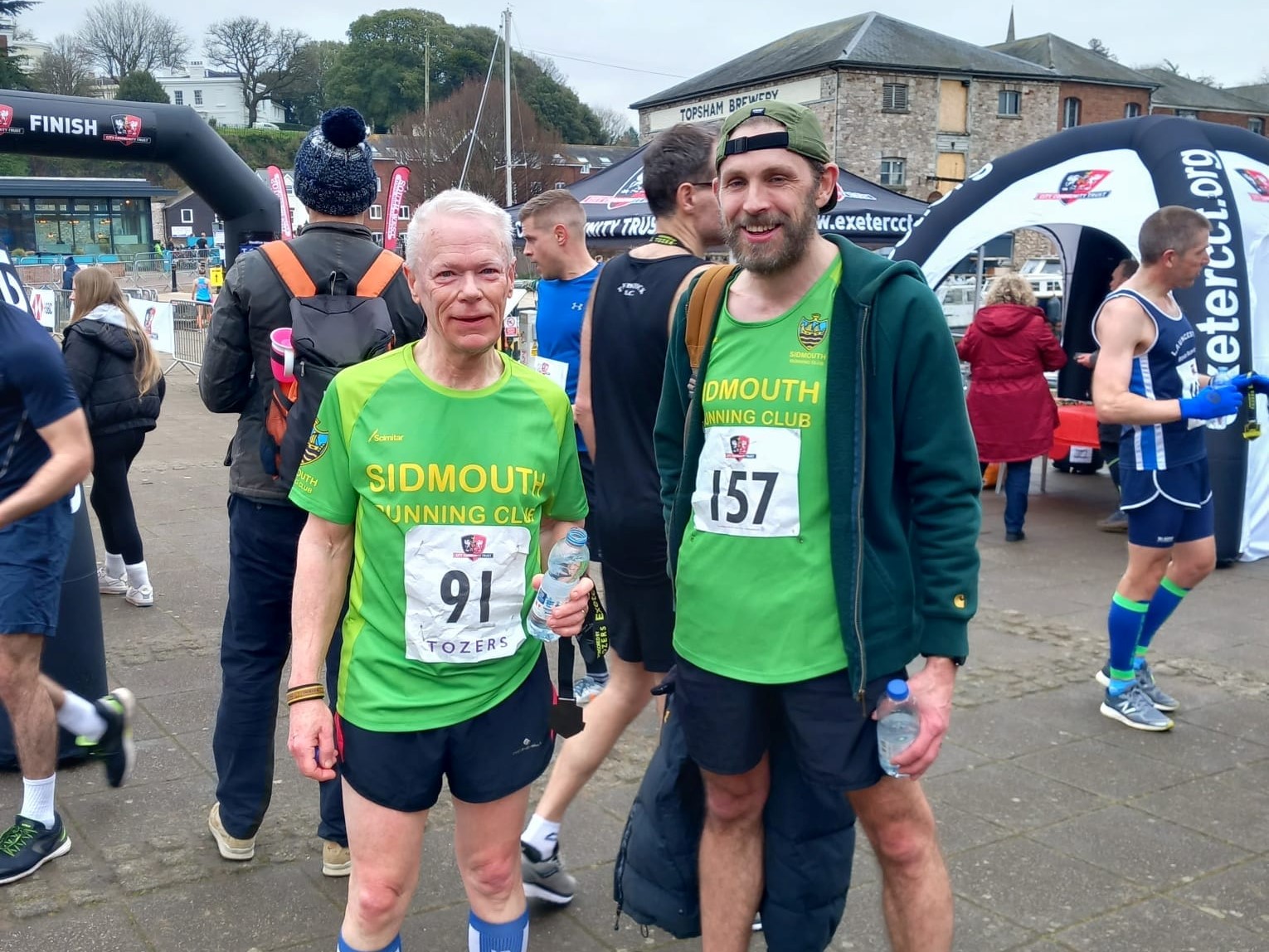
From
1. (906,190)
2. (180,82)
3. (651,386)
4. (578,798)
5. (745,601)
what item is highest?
(180,82)

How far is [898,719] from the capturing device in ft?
7.86

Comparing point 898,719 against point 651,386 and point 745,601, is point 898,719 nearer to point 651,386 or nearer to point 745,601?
point 745,601

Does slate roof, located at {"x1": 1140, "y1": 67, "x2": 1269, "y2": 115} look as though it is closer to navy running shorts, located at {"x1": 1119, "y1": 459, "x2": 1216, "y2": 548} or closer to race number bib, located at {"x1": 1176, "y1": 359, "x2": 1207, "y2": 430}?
race number bib, located at {"x1": 1176, "y1": 359, "x2": 1207, "y2": 430}

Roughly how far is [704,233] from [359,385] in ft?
5.11

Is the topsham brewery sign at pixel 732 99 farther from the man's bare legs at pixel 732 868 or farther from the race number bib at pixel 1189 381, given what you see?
the man's bare legs at pixel 732 868

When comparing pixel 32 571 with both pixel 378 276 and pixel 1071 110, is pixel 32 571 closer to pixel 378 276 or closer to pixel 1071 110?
pixel 378 276

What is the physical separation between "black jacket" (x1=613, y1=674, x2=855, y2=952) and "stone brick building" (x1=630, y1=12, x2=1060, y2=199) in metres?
50.8

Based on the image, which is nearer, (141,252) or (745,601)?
(745,601)

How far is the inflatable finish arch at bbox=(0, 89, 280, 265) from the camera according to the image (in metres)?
11.3

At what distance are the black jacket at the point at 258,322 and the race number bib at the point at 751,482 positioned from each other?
1.29m

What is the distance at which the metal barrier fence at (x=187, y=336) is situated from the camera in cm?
1878

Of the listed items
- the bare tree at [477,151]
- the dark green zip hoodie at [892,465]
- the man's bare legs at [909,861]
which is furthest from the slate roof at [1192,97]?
the man's bare legs at [909,861]

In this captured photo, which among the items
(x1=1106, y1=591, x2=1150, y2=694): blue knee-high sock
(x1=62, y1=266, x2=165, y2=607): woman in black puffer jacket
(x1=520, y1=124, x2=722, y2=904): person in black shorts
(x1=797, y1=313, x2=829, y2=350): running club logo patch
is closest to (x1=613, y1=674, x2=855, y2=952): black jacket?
(x1=520, y1=124, x2=722, y2=904): person in black shorts

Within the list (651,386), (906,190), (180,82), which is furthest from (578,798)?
(180,82)
